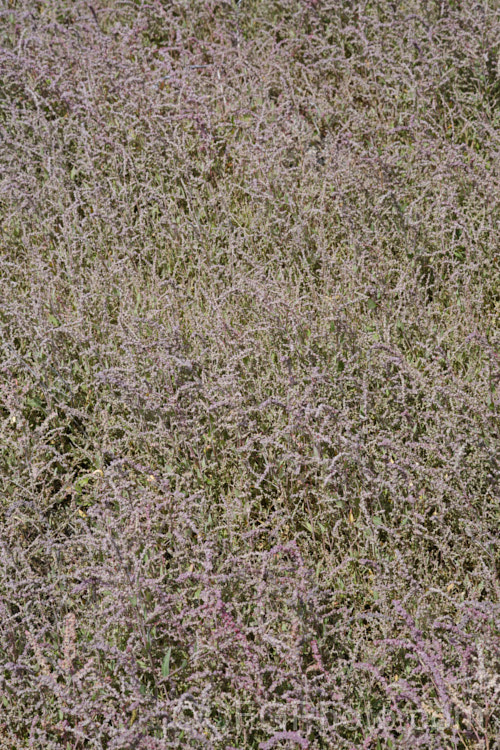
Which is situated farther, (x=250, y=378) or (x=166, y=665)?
(x=250, y=378)

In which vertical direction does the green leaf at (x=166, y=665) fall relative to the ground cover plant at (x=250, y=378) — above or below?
below

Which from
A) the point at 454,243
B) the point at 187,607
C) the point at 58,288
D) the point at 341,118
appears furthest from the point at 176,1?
the point at 187,607

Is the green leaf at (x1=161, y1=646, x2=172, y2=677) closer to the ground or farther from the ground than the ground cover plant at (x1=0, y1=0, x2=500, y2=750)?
closer to the ground

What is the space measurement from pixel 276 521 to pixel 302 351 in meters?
0.77

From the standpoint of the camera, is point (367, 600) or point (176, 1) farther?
point (176, 1)

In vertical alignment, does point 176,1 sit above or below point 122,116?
above

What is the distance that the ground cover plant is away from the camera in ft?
7.88

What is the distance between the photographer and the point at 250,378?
3162 mm

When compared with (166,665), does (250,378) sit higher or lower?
higher

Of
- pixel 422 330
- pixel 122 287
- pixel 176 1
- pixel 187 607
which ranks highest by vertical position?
pixel 176 1

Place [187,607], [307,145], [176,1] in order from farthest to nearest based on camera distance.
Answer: [176,1] → [307,145] → [187,607]

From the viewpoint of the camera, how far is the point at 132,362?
3174mm

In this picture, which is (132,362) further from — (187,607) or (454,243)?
(454,243)

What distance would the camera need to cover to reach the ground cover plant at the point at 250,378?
240 centimetres
